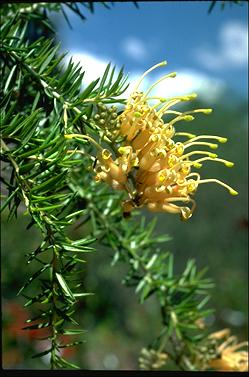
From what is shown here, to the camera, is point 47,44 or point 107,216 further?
point 107,216

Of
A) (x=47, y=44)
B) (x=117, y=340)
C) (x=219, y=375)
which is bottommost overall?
(x=117, y=340)

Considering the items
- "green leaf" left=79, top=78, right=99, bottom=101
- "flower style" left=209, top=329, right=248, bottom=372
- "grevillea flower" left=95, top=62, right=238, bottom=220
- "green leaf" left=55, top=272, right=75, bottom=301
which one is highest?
"green leaf" left=79, top=78, right=99, bottom=101

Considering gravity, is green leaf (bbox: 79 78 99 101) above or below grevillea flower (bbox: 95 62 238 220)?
above

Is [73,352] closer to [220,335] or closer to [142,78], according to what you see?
[220,335]

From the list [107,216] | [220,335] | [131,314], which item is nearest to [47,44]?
[107,216]

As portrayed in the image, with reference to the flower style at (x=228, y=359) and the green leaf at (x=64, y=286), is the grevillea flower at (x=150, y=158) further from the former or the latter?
the flower style at (x=228, y=359)

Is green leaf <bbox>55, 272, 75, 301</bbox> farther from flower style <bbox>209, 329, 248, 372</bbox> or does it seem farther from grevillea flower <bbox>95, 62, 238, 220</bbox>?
flower style <bbox>209, 329, 248, 372</bbox>

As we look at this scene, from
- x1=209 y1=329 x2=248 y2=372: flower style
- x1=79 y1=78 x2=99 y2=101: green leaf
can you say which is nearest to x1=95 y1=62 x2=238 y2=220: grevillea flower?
x1=79 y1=78 x2=99 y2=101: green leaf

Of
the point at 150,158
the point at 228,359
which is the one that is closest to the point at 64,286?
the point at 150,158

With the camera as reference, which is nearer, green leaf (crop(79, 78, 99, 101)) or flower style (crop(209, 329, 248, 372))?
green leaf (crop(79, 78, 99, 101))
